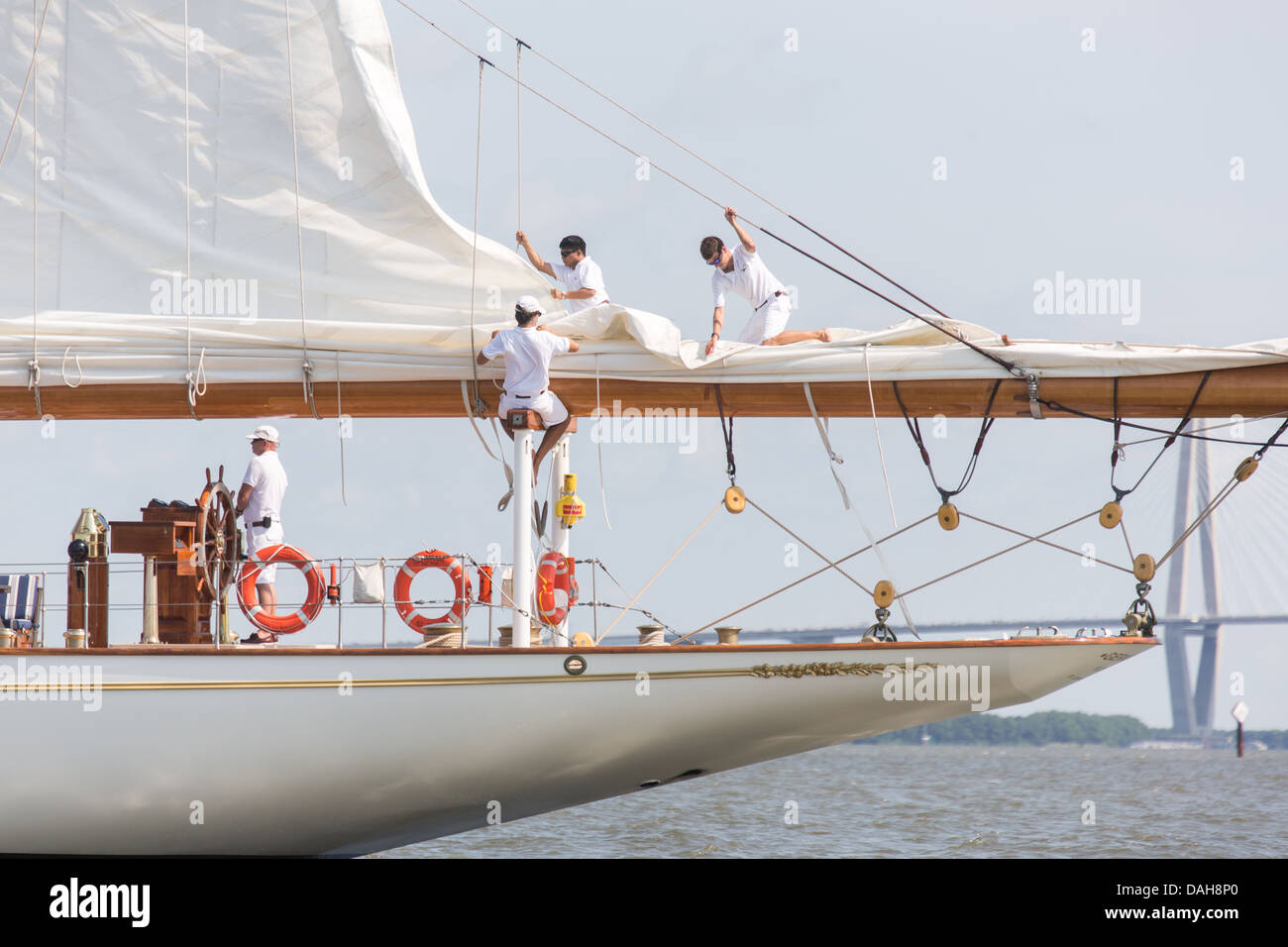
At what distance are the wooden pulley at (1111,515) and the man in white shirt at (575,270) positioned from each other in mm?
3845

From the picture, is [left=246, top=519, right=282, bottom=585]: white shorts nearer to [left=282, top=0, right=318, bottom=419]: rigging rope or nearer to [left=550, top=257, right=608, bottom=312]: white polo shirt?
[left=282, top=0, right=318, bottom=419]: rigging rope

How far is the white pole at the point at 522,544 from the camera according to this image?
10398 mm

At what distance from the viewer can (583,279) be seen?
11.9 meters

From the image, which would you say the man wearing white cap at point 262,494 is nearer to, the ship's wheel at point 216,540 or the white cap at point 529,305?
the ship's wheel at point 216,540

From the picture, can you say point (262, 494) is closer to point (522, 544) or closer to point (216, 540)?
point (216, 540)

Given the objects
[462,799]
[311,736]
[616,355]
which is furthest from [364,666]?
[616,355]

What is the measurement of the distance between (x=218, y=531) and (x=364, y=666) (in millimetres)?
1537

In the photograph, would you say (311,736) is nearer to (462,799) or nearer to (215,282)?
(462,799)

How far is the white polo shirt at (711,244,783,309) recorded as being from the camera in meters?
11.5

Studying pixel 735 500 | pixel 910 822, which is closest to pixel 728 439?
pixel 735 500

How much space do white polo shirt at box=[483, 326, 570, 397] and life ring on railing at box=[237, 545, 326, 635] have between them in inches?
67.9

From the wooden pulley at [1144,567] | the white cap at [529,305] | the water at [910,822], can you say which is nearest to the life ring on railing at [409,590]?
the white cap at [529,305]
